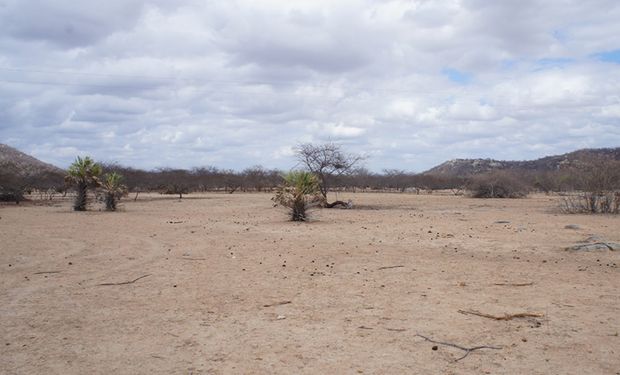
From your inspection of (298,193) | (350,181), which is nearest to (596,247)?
(298,193)

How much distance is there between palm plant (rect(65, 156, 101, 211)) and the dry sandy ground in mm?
11523

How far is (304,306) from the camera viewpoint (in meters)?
7.16

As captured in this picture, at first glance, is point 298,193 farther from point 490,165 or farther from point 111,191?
point 490,165

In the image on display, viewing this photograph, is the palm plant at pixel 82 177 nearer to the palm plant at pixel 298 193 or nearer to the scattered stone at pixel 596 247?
the palm plant at pixel 298 193

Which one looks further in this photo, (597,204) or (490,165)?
(490,165)

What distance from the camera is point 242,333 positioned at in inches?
237

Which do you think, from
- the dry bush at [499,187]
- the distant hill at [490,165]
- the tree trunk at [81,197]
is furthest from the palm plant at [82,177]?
the distant hill at [490,165]

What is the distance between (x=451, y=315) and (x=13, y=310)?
5507 millimetres

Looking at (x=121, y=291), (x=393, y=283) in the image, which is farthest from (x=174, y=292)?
(x=393, y=283)

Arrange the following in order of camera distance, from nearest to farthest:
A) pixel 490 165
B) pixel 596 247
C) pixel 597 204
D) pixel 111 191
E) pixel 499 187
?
pixel 596 247
pixel 597 204
pixel 111 191
pixel 499 187
pixel 490 165

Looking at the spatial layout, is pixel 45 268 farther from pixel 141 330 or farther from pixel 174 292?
pixel 141 330

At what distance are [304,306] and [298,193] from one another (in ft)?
40.6

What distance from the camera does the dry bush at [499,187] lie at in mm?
41156

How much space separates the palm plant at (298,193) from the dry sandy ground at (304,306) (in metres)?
5.72
